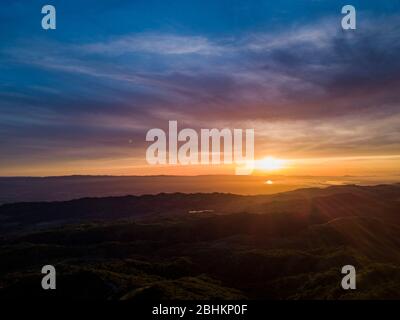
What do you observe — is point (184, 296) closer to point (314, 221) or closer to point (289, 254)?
point (289, 254)

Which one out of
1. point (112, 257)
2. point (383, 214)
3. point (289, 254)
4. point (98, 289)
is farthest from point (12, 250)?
point (383, 214)

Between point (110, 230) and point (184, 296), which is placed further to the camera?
point (110, 230)
